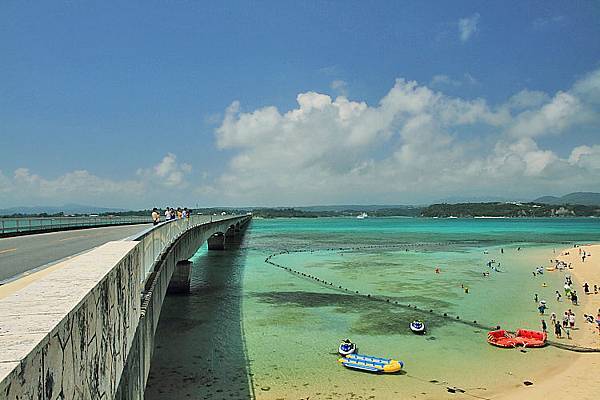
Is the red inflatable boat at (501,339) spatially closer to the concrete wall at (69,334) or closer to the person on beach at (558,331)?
the person on beach at (558,331)

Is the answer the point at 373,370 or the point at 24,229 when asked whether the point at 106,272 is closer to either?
the point at 373,370

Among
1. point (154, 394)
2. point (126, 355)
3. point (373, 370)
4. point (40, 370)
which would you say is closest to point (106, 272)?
point (126, 355)

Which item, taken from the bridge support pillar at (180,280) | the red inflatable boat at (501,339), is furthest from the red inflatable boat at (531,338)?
the bridge support pillar at (180,280)

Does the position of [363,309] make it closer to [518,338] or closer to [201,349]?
[518,338]

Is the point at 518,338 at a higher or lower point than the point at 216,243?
lower

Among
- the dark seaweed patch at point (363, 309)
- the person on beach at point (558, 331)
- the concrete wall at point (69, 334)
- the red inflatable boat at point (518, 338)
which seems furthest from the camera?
A: the dark seaweed patch at point (363, 309)

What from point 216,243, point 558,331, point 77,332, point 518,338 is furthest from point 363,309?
point 216,243
